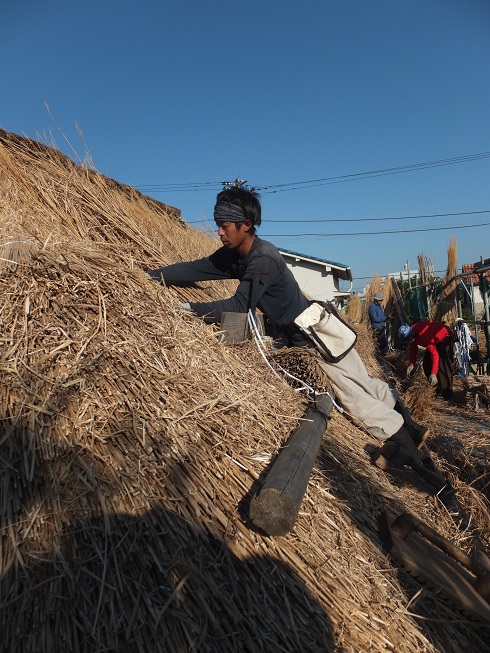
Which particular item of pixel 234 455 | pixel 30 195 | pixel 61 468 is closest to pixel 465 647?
pixel 234 455

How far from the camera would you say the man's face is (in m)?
3.11

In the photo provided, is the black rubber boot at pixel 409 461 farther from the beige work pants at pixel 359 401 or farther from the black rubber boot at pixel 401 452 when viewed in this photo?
the beige work pants at pixel 359 401

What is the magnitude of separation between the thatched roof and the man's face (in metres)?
0.85

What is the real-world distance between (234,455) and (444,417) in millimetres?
6155

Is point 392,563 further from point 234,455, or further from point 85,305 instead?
point 85,305

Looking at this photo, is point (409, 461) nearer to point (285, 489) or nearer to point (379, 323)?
point (285, 489)

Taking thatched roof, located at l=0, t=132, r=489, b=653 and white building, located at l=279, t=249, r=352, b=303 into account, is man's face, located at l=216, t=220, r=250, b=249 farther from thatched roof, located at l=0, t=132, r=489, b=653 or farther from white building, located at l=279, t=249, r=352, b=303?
white building, located at l=279, t=249, r=352, b=303

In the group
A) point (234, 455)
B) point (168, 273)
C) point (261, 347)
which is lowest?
point (234, 455)

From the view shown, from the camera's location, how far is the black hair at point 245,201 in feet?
10.2

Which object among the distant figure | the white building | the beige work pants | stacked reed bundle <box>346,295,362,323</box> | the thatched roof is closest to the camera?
the thatched roof

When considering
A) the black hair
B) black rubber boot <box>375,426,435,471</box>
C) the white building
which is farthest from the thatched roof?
the white building

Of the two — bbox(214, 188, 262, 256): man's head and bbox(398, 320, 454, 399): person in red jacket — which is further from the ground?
bbox(214, 188, 262, 256): man's head

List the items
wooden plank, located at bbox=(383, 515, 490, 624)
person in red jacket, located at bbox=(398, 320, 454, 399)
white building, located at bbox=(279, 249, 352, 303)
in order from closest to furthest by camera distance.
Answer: wooden plank, located at bbox=(383, 515, 490, 624) < person in red jacket, located at bbox=(398, 320, 454, 399) < white building, located at bbox=(279, 249, 352, 303)

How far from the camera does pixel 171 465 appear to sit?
166 cm
